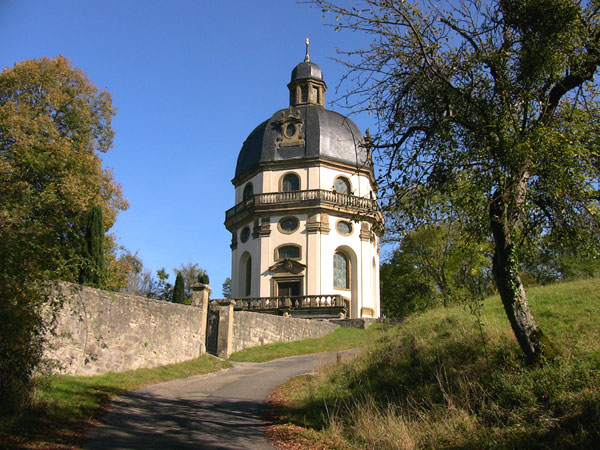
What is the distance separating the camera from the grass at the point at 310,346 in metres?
22.7

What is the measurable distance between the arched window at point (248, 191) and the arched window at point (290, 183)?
2.71 meters

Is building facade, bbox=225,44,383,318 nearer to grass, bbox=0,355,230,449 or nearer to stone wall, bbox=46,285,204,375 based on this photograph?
stone wall, bbox=46,285,204,375

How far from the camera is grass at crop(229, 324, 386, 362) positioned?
22734mm

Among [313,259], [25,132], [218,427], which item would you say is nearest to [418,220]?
[218,427]

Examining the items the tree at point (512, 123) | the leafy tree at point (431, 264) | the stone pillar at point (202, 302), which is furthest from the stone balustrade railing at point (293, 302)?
the tree at point (512, 123)

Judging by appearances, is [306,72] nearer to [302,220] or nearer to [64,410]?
[302,220]

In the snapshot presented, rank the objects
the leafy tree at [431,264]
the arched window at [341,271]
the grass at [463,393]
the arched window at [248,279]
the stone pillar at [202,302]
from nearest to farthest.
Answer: the grass at [463,393], the stone pillar at [202,302], the leafy tree at [431,264], the arched window at [341,271], the arched window at [248,279]

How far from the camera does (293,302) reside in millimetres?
37500

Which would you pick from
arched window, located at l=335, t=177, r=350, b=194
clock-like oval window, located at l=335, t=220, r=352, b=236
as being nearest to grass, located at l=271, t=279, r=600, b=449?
clock-like oval window, located at l=335, t=220, r=352, b=236

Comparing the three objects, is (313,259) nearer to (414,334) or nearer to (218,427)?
(414,334)

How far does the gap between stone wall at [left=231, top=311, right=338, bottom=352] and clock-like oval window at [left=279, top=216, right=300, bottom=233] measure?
10.6 metres

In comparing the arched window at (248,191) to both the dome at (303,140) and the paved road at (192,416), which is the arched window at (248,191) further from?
the paved road at (192,416)

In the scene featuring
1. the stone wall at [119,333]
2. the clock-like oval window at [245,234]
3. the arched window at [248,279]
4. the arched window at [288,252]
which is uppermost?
the clock-like oval window at [245,234]

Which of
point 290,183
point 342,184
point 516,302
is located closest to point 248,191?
point 290,183
